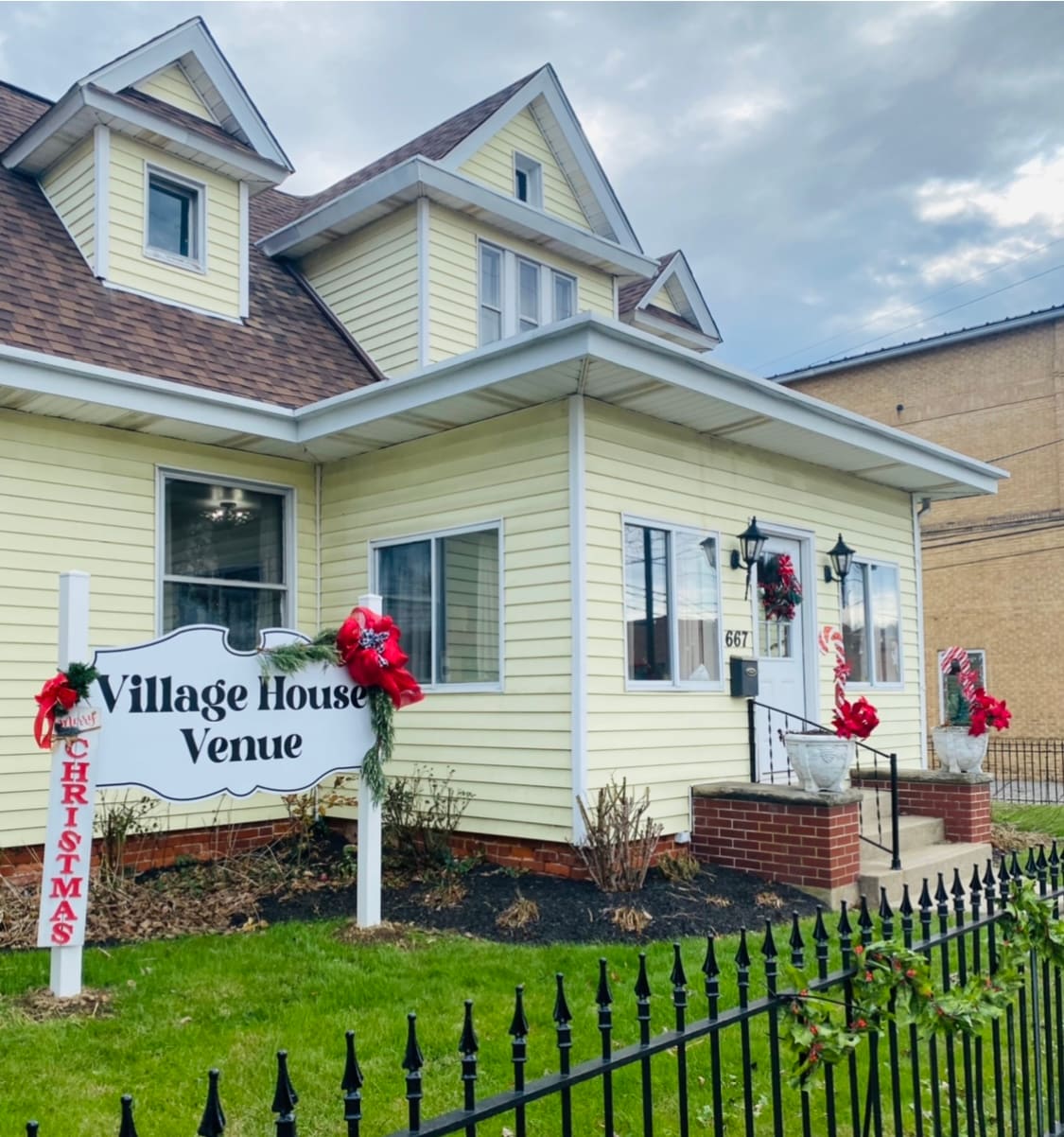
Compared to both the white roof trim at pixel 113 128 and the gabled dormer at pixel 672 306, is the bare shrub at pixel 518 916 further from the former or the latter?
the gabled dormer at pixel 672 306

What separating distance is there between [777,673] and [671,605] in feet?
5.96

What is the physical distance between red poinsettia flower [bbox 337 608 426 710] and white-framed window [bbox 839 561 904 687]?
5907mm

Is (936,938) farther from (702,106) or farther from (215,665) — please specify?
(702,106)

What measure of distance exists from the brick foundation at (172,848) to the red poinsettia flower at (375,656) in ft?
10.6

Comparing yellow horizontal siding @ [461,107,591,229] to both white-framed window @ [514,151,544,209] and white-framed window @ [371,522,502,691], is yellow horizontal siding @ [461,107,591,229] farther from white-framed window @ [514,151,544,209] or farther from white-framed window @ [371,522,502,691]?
white-framed window @ [371,522,502,691]

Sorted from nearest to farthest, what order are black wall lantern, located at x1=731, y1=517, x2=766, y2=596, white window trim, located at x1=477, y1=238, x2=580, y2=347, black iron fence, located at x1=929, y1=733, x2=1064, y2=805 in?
black wall lantern, located at x1=731, y1=517, x2=766, y2=596
white window trim, located at x1=477, y1=238, x2=580, y2=347
black iron fence, located at x1=929, y1=733, x2=1064, y2=805

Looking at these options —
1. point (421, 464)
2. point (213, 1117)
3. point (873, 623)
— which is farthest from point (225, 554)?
point (213, 1117)

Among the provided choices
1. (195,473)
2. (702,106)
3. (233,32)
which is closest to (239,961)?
(195,473)

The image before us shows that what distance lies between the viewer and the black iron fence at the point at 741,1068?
2104 mm

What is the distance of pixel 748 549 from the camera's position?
9.30 m

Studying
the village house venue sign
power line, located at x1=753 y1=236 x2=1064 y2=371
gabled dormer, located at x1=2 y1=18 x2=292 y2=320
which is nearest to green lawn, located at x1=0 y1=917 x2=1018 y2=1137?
the village house venue sign

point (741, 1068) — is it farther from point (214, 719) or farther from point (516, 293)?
point (516, 293)

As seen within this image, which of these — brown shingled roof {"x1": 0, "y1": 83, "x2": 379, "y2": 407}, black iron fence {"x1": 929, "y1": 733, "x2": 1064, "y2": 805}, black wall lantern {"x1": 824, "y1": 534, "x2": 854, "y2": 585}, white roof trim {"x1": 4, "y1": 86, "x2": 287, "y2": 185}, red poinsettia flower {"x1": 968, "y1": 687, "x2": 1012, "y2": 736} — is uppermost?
white roof trim {"x1": 4, "y1": 86, "x2": 287, "y2": 185}

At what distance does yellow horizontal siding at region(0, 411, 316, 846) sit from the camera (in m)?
7.66
